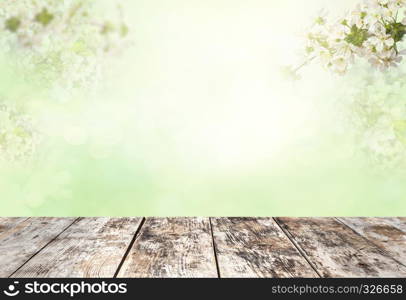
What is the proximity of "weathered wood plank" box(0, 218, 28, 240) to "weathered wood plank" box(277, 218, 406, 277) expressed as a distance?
3.04 ft

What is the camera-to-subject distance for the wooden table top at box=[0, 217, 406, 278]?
1.16 meters

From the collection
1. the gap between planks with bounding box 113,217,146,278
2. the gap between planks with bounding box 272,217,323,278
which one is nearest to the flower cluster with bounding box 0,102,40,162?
the gap between planks with bounding box 113,217,146,278

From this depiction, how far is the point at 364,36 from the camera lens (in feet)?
4.37

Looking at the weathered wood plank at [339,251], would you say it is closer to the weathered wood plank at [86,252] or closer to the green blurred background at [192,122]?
the green blurred background at [192,122]

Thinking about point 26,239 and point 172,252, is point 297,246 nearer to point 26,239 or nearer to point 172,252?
point 172,252

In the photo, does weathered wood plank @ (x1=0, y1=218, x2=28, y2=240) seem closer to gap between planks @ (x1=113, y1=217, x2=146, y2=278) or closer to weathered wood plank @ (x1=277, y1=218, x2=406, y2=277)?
gap between planks @ (x1=113, y1=217, x2=146, y2=278)

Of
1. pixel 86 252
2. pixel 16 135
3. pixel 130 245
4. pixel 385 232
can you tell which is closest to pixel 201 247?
pixel 130 245

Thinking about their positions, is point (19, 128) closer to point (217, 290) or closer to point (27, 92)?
point (27, 92)

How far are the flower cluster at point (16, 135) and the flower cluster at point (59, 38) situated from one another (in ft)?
0.55

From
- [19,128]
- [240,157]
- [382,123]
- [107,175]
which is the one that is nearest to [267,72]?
[240,157]

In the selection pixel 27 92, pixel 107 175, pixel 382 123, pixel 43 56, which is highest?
pixel 43 56

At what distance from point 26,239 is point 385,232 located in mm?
1167

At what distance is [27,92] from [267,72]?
3.20ft

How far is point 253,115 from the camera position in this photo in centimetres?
198
